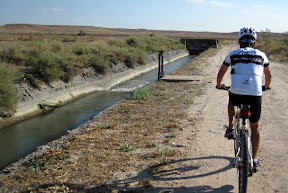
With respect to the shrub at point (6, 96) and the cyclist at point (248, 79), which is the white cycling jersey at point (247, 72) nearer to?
the cyclist at point (248, 79)

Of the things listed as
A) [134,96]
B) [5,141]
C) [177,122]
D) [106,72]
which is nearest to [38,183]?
[177,122]

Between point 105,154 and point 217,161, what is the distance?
217 centimetres

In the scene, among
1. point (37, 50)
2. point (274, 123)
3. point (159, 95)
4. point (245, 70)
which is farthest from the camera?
point (37, 50)

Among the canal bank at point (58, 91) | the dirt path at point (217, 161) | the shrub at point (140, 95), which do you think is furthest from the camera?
the canal bank at point (58, 91)

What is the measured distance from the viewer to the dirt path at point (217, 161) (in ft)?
15.5

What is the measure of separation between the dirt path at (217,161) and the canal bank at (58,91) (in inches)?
276

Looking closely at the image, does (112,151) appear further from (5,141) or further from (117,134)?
(5,141)

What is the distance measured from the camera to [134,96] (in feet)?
38.4

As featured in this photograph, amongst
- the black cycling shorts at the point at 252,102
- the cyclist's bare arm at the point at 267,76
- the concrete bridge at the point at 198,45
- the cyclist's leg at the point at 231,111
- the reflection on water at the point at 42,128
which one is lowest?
the reflection on water at the point at 42,128

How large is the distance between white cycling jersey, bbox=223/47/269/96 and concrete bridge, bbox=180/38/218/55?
2164 inches

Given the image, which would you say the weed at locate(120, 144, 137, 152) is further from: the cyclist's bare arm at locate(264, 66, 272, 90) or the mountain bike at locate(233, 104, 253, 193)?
the cyclist's bare arm at locate(264, 66, 272, 90)

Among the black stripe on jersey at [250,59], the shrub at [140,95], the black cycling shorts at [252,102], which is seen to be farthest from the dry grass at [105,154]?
the black stripe on jersey at [250,59]

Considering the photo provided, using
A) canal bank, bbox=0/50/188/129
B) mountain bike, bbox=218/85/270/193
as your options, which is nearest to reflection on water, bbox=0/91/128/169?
canal bank, bbox=0/50/188/129

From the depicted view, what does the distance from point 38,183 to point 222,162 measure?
10.6 ft
